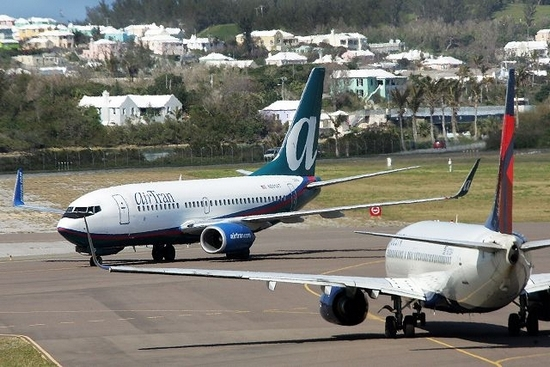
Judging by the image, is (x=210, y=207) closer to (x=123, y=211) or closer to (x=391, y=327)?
(x=123, y=211)

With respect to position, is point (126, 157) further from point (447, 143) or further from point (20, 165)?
point (447, 143)

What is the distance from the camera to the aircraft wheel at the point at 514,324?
37.3 m

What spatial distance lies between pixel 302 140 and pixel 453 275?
104ft

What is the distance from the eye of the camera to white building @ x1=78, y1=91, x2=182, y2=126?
192m

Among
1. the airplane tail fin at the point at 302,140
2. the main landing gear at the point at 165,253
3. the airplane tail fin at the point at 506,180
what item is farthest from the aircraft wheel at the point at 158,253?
the airplane tail fin at the point at 506,180

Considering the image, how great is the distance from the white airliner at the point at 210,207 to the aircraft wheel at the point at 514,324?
18.3 m

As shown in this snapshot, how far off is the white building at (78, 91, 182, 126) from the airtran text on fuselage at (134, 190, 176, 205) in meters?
129

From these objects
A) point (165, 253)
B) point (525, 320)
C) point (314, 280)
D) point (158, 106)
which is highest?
point (158, 106)

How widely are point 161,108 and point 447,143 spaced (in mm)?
52278

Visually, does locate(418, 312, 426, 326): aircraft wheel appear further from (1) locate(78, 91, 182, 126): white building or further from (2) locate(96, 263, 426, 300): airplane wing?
(1) locate(78, 91, 182, 126): white building

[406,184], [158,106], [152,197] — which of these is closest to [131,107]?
[158,106]

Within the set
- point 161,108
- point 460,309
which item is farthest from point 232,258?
point 161,108

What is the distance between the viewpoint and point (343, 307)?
36094mm

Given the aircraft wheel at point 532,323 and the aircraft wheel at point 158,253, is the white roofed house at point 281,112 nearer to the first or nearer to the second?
the aircraft wheel at point 158,253
